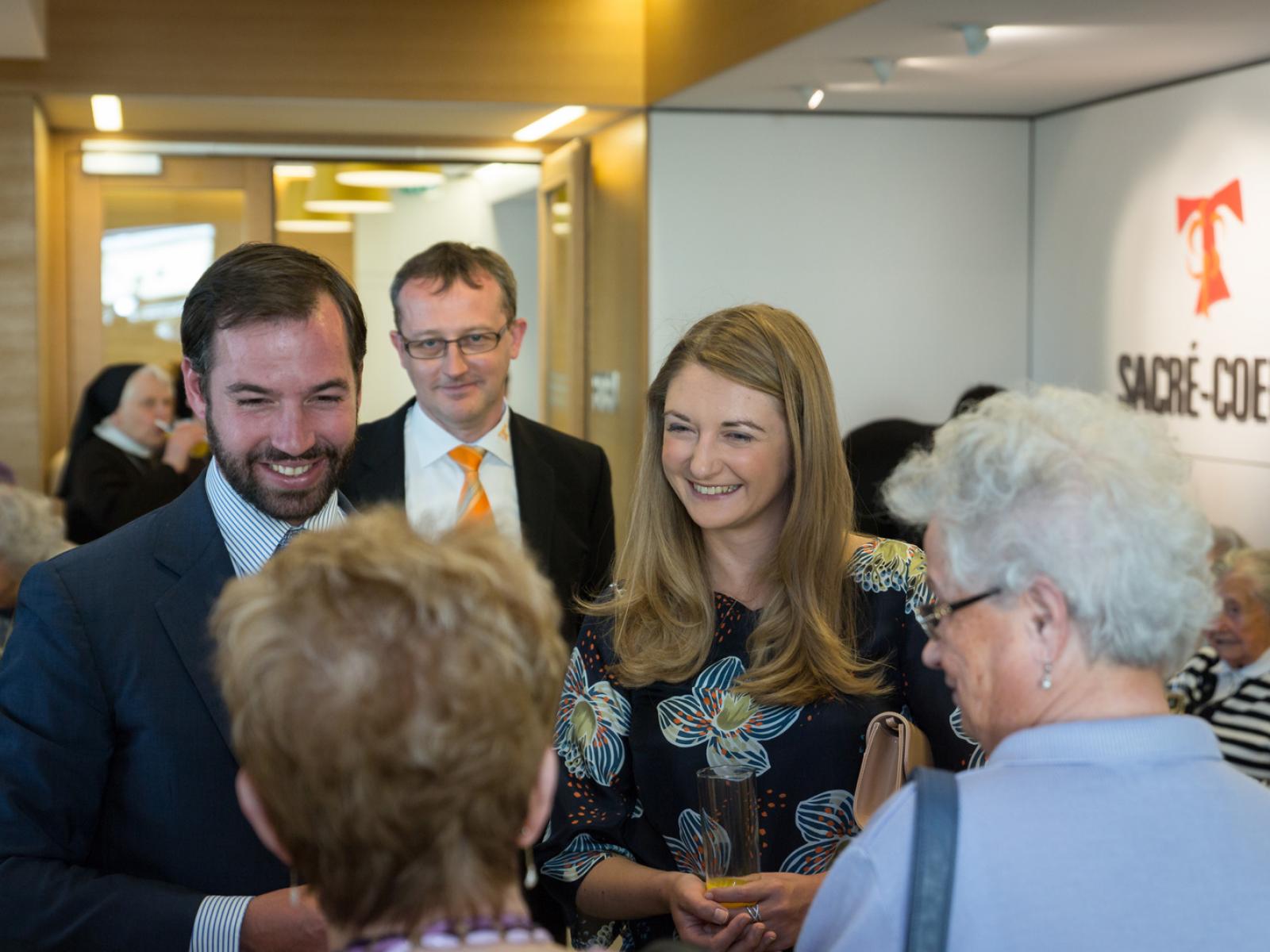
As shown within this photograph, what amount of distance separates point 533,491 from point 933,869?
2433 mm

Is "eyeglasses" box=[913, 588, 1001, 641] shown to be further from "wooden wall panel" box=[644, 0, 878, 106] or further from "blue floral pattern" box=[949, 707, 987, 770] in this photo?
"wooden wall panel" box=[644, 0, 878, 106]

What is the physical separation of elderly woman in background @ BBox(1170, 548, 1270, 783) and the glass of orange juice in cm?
218

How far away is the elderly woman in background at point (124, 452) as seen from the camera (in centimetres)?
534

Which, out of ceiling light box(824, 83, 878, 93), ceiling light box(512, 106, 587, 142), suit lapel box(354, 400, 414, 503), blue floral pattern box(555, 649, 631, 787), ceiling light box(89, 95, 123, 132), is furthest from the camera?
ceiling light box(512, 106, 587, 142)

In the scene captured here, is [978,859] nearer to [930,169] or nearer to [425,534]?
[425,534]

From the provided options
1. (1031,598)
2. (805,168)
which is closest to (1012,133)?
(805,168)

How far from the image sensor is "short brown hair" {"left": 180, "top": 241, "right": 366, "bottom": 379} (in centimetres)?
206

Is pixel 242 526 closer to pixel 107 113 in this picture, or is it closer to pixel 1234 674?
pixel 1234 674

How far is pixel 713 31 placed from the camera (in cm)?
502

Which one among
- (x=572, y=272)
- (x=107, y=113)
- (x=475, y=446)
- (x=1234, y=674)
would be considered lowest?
(x=1234, y=674)

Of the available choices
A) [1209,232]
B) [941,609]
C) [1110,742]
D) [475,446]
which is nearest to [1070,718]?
[1110,742]

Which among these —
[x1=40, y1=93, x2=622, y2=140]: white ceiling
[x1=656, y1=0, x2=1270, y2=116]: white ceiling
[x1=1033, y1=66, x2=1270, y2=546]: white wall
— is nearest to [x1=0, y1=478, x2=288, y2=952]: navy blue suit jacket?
[x1=656, y1=0, x2=1270, y2=116]: white ceiling

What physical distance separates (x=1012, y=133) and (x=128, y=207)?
4282 mm

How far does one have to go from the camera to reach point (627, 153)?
20.4 ft
